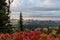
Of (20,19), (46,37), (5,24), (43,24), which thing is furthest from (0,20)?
(46,37)

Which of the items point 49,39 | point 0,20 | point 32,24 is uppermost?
point 49,39

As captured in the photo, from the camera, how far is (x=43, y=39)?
697 cm

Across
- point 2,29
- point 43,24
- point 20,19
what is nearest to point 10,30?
point 2,29

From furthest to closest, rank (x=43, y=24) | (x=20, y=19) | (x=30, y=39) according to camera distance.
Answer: (x=20, y=19) → (x=43, y=24) → (x=30, y=39)

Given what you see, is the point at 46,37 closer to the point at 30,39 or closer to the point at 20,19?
the point at 30,39

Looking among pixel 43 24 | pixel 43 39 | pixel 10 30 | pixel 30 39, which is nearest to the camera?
pixel 30 39

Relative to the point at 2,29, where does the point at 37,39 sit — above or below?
above

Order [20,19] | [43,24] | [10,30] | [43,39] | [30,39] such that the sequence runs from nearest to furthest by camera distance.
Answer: [30,39]
[43,39]
[10,30]
[43,24]
[20,19]

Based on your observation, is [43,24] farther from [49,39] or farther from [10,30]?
[49,39]

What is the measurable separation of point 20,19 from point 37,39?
3720 centimetres

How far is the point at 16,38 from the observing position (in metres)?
6.56

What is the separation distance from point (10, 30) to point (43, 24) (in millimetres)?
14792

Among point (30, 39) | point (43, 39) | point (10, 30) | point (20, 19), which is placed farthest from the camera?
point (20, 19)

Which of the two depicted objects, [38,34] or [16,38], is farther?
[38,34]
